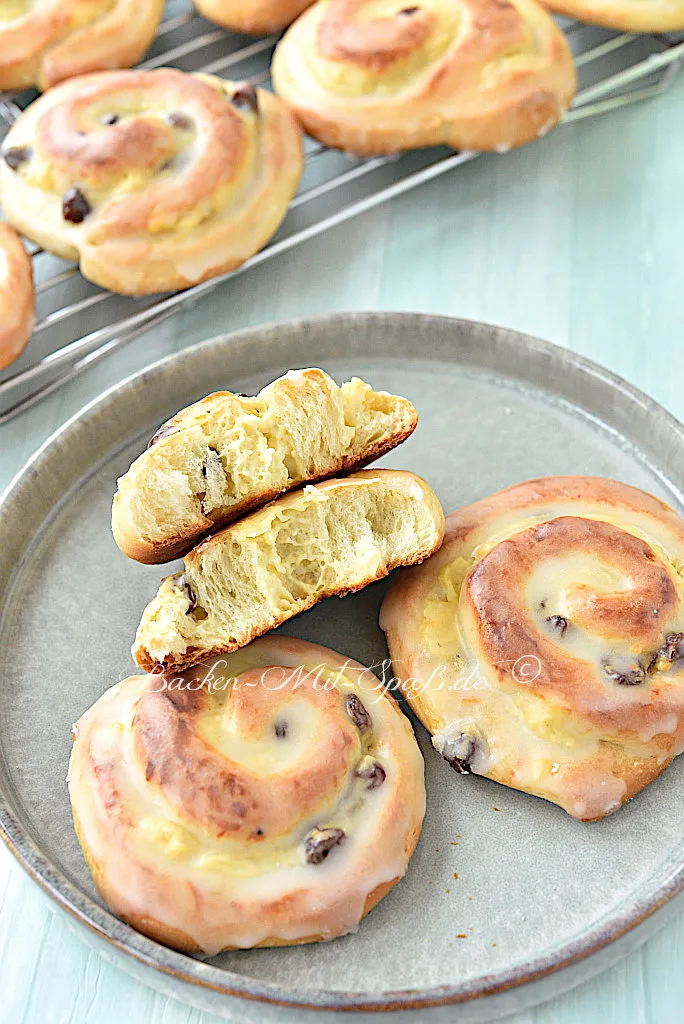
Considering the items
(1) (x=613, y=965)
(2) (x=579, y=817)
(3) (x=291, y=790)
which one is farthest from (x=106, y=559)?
(1) (x=613, y=965)

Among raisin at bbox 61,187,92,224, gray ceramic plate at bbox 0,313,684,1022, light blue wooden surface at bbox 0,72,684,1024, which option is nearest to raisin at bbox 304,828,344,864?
gray ceramic plate at bbox 0,313,684,1022

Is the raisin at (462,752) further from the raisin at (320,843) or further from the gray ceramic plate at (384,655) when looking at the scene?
the raisin at (320,843)

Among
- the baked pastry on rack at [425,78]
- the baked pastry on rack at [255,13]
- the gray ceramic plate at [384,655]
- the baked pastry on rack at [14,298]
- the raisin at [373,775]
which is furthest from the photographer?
the baked pastry on rack at [255,13]

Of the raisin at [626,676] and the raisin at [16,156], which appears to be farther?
the raisin at [16,156]

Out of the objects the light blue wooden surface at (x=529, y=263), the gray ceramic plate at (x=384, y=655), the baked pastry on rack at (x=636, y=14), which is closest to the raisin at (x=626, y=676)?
the gray ceramic plate at (x=384, y=655)

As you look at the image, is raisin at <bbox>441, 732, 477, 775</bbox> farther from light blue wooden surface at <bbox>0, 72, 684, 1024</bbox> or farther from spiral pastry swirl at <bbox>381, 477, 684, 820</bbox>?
light blue wooden surface at <bbox>0, 72, 684, 1024</bbox>

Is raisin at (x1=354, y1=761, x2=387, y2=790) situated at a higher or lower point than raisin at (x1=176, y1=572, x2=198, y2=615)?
lower
